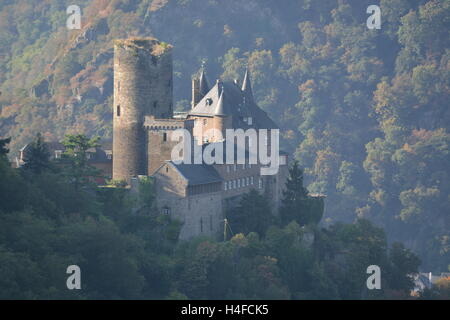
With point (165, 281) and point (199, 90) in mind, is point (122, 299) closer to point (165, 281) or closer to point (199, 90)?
point (165, 281)

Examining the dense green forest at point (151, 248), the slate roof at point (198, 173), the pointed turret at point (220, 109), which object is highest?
the pointed turret at point (220, 109)

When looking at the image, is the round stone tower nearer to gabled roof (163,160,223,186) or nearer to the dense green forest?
the dense green forest

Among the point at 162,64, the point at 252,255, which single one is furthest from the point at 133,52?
the point at 252,255

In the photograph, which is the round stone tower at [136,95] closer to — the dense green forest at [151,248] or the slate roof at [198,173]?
the dense green forest at [151,248]

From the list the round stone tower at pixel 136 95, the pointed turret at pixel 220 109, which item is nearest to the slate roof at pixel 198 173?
the round stone tower at pixel 136 95

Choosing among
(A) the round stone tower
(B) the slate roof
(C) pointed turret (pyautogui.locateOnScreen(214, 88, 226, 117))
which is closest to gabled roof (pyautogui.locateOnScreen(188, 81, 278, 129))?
(C) pointed turret (pyautogui.locateOnScreen(214, 88, 226, 117))

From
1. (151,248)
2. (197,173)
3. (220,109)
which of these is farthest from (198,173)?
(220,109)

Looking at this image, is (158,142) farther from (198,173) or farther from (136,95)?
(198,173)
